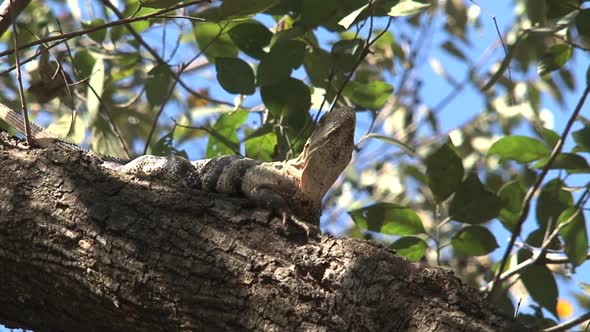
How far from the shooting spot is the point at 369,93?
478cm

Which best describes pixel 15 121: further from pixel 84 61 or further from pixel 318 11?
pixel 318 11

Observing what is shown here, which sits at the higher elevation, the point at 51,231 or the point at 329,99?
the point at 329,99

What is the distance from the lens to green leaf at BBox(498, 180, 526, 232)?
4.73m

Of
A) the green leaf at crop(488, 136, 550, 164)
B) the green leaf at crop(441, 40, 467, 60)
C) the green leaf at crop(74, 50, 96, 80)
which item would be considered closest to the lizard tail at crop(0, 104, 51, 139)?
the green leaf at crop(74, 50, 96, 80)

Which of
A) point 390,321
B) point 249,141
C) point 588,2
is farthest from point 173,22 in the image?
point 390,321

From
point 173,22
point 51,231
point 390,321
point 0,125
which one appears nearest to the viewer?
point 390,321

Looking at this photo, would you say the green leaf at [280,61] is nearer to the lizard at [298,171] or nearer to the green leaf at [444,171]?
the lizard at [298,171]

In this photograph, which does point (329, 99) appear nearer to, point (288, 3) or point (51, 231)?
point (288, 3)

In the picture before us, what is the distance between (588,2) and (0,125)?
3.27m

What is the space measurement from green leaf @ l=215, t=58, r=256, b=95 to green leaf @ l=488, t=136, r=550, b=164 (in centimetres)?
133

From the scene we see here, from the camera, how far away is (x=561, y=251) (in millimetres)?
4699

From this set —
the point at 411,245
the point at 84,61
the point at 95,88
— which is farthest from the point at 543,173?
the point at 84,61

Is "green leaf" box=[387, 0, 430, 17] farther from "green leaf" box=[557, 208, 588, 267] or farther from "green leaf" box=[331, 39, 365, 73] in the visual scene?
"green leaf" box=[557, 208, 588, 267]

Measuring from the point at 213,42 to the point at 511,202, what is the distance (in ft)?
6.02
